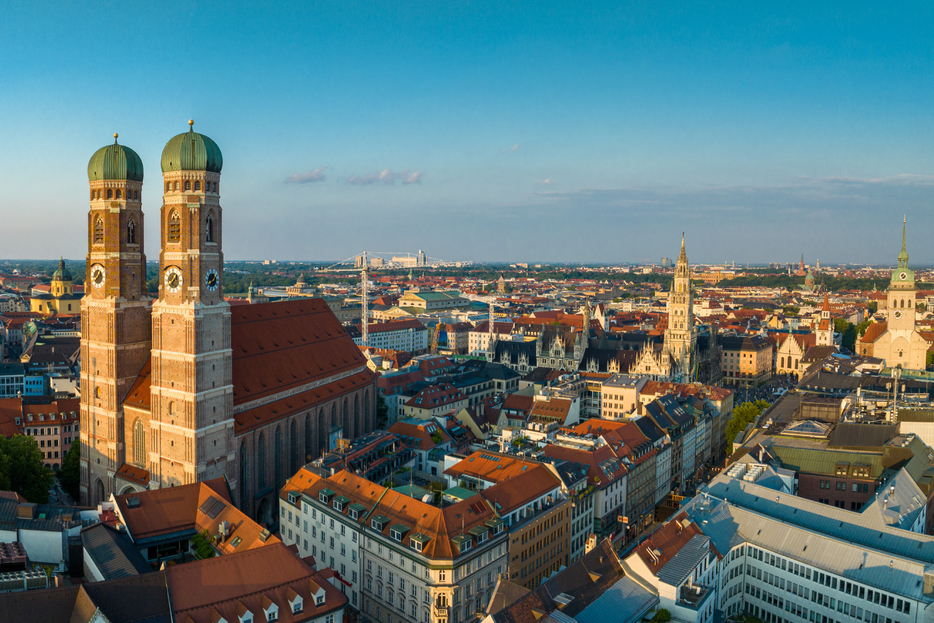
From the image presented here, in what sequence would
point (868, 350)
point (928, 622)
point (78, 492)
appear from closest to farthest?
1. point (928, 622)
2. point (78, 492)
3. point (868, 350)

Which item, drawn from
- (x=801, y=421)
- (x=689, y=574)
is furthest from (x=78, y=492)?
(x=801, y=421)

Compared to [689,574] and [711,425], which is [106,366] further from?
[711,425]

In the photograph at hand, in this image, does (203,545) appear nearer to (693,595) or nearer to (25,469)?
(25,469)

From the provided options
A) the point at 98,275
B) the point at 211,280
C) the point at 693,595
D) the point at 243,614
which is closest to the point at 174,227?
the point at 211,280

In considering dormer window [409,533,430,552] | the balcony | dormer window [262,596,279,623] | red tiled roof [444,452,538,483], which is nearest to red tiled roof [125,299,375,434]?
red tiled roof [444,452,538,483]

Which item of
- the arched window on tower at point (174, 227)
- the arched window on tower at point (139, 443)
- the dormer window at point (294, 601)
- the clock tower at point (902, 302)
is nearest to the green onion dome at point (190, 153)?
the arched window on tower at point (174, 227)

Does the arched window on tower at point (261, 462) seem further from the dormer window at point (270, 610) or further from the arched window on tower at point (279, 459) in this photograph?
the dormer window at point (270, 610)

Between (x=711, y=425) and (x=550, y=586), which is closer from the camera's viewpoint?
(x=550, y=586)
